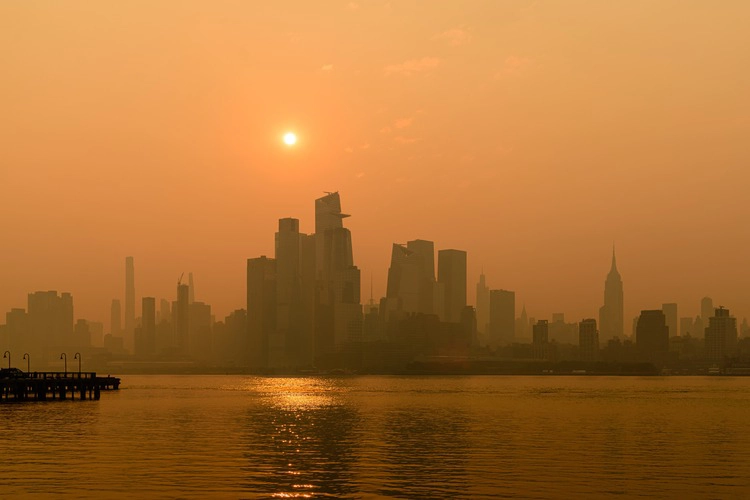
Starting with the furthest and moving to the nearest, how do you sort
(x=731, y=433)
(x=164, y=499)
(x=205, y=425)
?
(x=205, y=425) → (x=731, y=433) → (x=164, y=499)

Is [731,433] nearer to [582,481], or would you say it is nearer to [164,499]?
[582,481]

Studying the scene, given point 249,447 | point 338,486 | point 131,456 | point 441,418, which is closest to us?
point 338,486

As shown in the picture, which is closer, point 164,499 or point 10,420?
point 164,499

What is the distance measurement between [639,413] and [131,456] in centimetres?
7827

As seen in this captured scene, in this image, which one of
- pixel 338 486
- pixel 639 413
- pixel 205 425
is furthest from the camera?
pixel 639 413

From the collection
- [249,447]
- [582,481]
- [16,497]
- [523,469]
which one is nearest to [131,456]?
[249,447]

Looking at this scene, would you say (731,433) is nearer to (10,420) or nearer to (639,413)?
(639,413)

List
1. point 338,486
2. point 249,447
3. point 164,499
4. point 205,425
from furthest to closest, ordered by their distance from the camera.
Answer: point 205,425, point 249,447, point 338,486, point 164,499

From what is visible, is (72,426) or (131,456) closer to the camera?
(131,456)

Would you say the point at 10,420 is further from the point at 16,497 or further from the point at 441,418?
the point at 16,497

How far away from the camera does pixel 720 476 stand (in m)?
58.9

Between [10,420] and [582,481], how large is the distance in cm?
6854

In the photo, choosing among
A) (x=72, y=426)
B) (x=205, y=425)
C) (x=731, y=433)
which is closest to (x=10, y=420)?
(x=72, y=426)

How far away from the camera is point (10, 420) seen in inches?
3994
